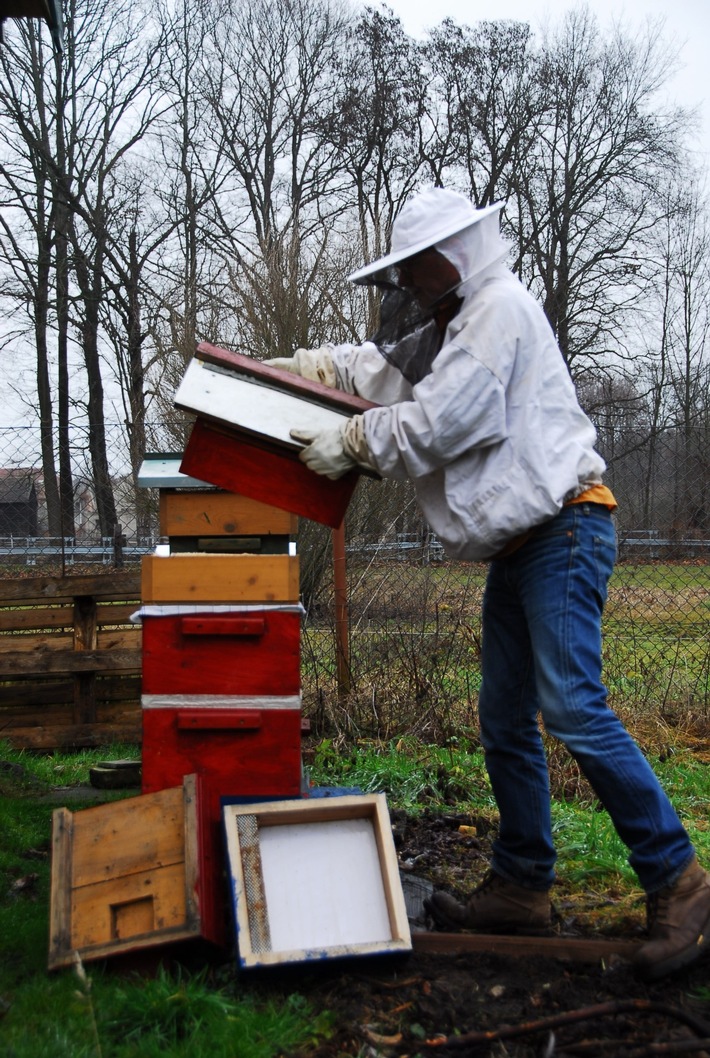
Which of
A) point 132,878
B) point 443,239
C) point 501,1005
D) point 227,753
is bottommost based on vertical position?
point 501,1005

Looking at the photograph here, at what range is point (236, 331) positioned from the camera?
26.9 feet

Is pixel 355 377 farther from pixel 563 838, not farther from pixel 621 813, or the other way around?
pixel 563 838

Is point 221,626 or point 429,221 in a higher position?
point 429,221

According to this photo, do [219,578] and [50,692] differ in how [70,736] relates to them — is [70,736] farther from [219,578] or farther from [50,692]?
[219,578]

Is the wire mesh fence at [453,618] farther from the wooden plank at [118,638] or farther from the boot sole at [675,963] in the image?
the boot sole at [675,963]

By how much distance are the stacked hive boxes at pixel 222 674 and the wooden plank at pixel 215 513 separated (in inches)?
8.6

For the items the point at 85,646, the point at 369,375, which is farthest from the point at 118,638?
the point at 369,375

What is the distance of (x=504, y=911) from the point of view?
9.17 feet

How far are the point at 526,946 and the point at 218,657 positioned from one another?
1223 millimetres

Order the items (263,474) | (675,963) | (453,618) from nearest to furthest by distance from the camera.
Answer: (675,963) < (263,474) < (453,618)

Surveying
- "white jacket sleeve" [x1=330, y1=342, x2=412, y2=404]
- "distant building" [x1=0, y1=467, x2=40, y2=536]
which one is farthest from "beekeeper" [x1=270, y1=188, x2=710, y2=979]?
"distant building" [x1=0, y1=467, x2=40, y2=536]

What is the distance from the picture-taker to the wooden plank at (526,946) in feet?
8.31

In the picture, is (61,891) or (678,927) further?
(61,891)

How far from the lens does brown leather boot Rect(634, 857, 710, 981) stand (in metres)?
2.36
